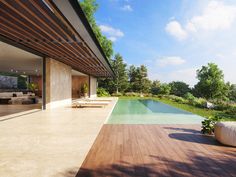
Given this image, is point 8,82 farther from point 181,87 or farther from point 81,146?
point 181,87

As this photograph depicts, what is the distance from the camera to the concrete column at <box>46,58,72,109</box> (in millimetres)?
10875

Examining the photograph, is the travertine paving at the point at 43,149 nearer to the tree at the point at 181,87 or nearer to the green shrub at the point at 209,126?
the green shrub at the point at 209,126

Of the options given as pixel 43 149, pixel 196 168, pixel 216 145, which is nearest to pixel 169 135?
pixel 216 145

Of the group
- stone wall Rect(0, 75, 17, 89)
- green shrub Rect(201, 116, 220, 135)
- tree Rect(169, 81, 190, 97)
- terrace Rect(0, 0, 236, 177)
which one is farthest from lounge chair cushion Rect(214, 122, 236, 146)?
tree Rect(169, 81, 190, 97)

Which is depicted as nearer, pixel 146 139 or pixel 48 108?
pixel 146 139

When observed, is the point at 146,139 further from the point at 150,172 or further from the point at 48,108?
the point at 48,108

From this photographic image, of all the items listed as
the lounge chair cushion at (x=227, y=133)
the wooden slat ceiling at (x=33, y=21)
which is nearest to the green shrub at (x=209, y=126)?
the lounge chair cushion at (x=227, y=133)

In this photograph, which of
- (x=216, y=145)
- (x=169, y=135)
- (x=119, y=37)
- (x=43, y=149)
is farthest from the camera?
(x=119, y=37)

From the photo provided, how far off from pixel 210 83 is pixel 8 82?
120 ft

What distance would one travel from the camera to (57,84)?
12156 mm

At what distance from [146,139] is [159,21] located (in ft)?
47.6

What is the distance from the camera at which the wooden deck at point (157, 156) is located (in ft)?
10.3

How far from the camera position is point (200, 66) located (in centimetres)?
4628

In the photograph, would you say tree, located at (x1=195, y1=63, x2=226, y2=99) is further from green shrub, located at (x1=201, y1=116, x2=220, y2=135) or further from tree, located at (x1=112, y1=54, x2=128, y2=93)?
green shrub, located at (x1=201, y1=116, x2=220, y2=135)
